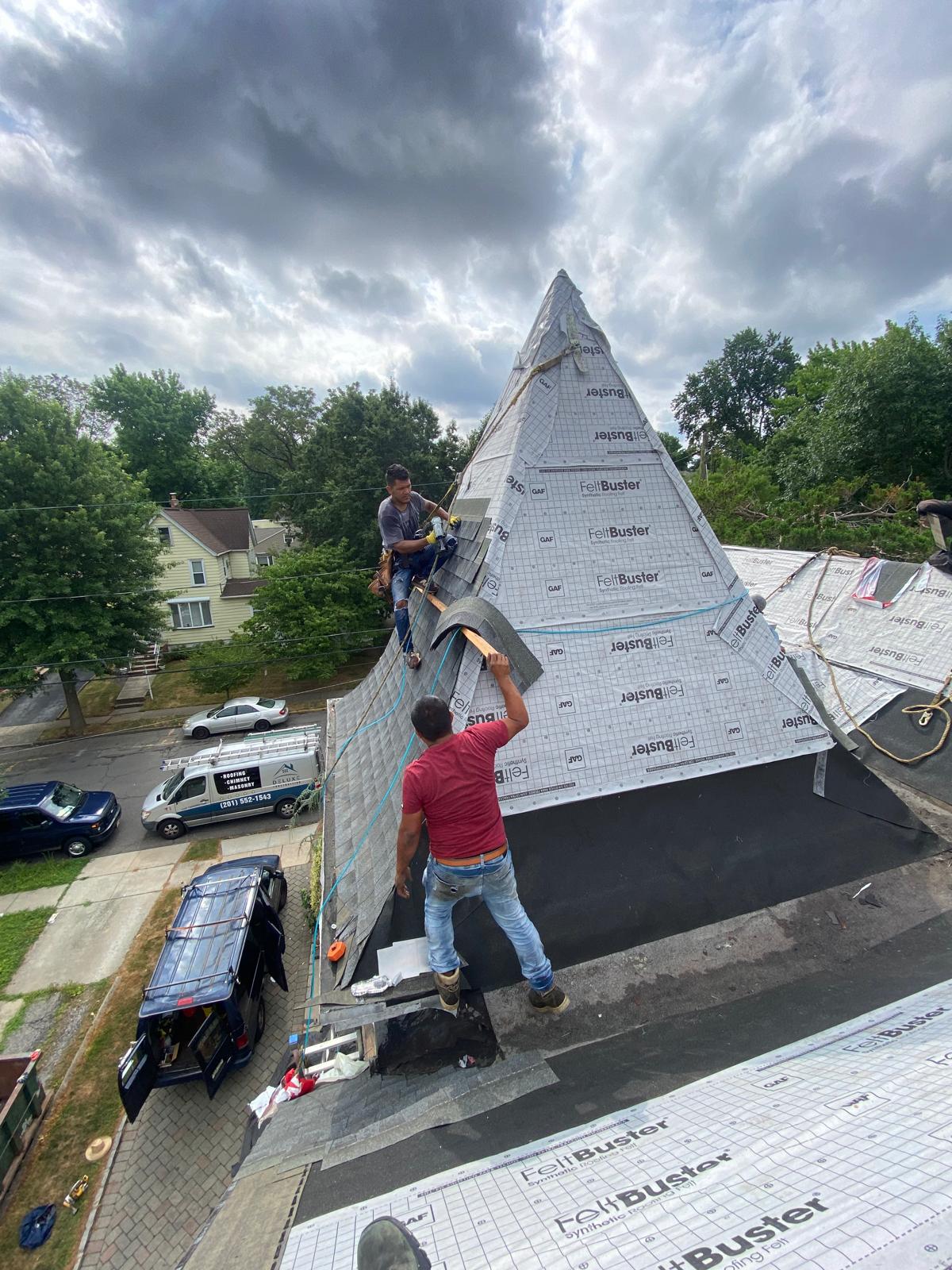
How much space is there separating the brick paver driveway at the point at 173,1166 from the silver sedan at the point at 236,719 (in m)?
12.1

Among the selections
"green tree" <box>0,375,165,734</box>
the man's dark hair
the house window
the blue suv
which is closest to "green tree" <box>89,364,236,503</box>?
the house window

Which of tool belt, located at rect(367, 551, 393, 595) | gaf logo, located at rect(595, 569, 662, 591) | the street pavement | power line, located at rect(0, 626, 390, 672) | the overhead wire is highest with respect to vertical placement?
the overhead wire

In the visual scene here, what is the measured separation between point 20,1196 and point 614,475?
9.74 meters

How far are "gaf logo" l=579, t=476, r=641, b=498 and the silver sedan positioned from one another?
53.8 feet

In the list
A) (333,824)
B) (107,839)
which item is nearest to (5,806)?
(107,839)

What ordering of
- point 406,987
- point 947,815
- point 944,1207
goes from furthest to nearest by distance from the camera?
point 947,815 → point 406,987 → point 944,1207

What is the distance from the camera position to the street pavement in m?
12.5

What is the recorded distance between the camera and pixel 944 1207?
1.31 m

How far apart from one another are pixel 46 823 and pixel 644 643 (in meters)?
Result: 13.8

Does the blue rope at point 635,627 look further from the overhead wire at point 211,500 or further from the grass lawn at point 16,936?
the overhead wire at point 211,500

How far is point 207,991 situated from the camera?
6285 millimetres

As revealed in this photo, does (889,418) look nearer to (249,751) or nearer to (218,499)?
(249,751)

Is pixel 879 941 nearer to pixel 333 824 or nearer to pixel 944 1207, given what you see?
pixel 944 1207

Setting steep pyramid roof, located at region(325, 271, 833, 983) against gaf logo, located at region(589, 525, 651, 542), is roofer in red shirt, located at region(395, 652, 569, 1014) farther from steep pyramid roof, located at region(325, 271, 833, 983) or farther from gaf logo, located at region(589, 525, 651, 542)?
gaf logo, located at region(589, 525, 651, 542)
